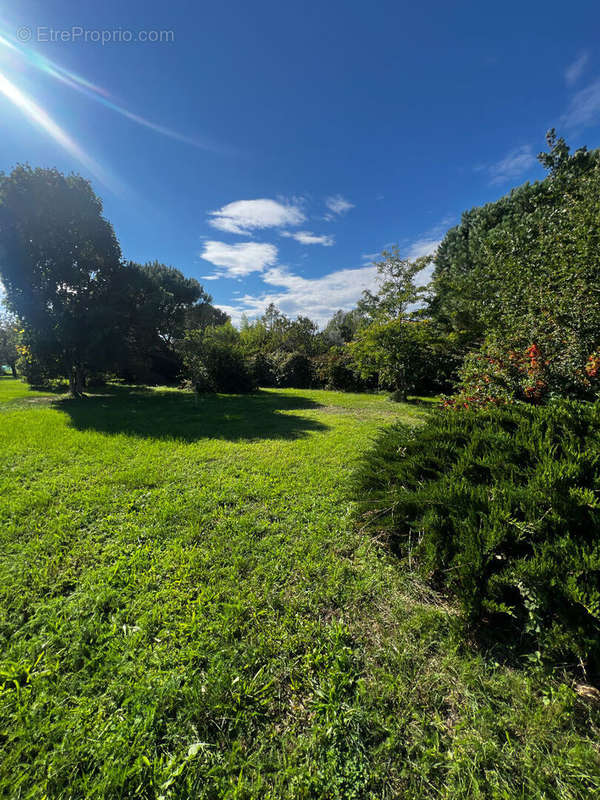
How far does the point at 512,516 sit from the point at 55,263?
674 inches

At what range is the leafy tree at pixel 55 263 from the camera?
11.4 meters

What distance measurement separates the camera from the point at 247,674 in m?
1.54

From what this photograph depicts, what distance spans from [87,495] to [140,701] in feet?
9.12

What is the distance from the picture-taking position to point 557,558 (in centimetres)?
158

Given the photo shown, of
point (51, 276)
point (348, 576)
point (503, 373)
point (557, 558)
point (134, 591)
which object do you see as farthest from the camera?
point (51, 276)

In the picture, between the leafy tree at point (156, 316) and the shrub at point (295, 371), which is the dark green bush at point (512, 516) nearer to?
the leafy tree at point (156, 316)

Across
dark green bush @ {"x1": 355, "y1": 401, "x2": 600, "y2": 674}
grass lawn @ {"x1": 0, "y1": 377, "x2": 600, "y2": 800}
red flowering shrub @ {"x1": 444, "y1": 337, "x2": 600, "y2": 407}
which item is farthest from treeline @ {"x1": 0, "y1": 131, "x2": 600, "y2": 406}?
grass lawn @ {"x1": 0, "y1": 377, "x2": 600, "y2": 800}

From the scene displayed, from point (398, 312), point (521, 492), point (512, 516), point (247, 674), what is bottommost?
point (247, 674)

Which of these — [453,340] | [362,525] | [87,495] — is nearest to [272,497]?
[362,525]

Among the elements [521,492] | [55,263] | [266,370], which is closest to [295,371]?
[266,370]

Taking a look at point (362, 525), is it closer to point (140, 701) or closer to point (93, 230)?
point (140, 701)

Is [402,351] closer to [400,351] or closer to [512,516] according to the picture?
[400,351]

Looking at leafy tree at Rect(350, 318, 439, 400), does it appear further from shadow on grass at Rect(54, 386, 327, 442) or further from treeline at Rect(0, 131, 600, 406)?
shadow on grass at Rect(54, 386, 327, 442)

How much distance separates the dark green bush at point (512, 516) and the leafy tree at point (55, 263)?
13918 millimetres
